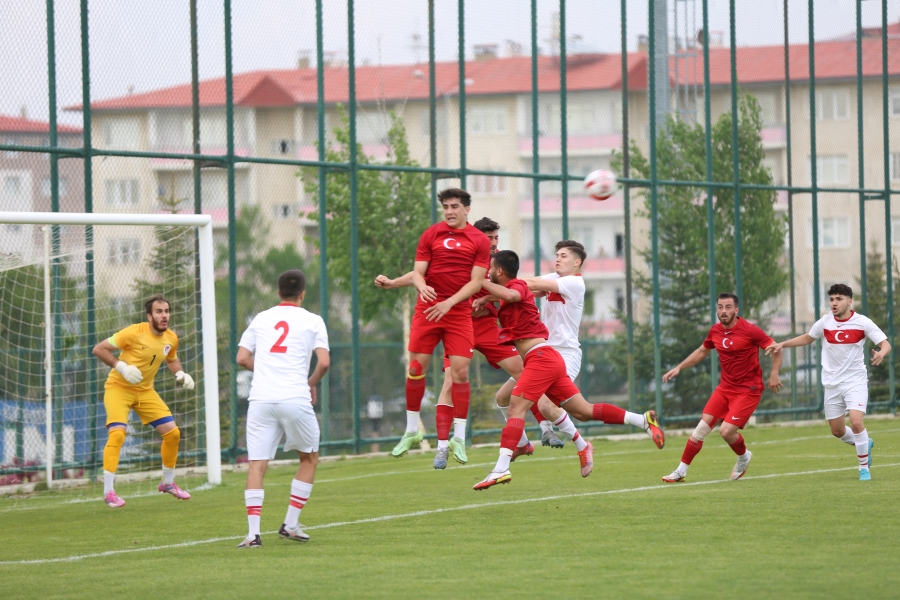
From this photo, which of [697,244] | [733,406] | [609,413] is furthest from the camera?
[697,244]

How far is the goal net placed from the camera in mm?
13055

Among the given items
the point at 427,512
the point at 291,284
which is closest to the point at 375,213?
the point at 427,512

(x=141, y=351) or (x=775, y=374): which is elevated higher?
(x=141, y=351)

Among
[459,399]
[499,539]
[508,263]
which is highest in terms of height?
[508,263]

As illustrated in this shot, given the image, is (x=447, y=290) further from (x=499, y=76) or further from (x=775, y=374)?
(x=499, y=76)

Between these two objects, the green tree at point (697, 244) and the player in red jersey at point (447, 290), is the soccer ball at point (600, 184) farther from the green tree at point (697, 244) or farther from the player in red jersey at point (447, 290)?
the green tree at point (697, 244)

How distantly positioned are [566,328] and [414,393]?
1973mm

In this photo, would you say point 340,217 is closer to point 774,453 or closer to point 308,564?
point 774,453

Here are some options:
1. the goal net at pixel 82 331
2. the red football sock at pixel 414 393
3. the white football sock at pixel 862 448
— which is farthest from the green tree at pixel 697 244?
the red football sock at pixel 414 393

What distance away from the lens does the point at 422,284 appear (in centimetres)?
1035

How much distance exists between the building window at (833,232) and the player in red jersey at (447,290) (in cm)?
1393

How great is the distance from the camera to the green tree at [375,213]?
17.4 meters

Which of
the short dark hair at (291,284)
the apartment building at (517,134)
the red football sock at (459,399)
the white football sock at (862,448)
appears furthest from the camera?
A: the apartment building at (517,134)

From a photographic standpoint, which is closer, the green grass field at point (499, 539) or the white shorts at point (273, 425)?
the green grass field at point (499, 539)
